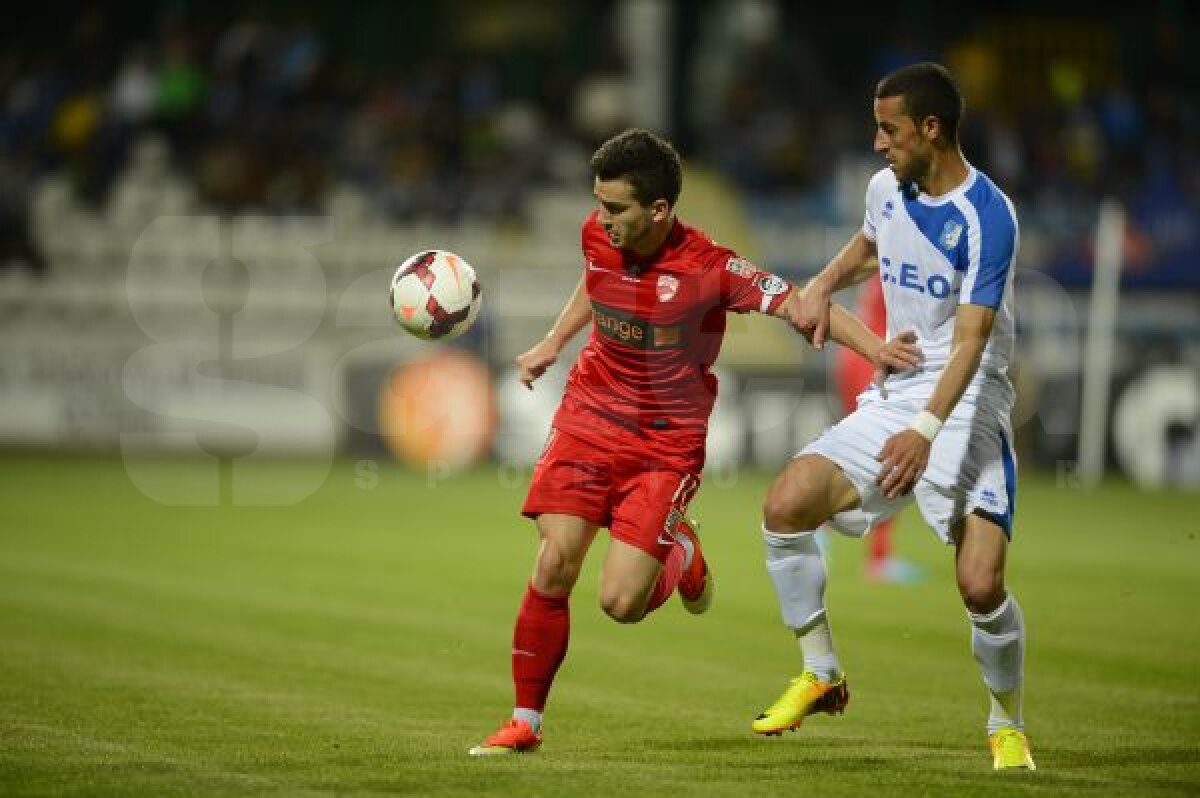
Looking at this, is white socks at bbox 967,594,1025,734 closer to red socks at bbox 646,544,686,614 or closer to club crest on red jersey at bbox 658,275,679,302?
red socks at bbox 646,544,686,614

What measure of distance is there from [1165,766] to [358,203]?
2006 centimetres

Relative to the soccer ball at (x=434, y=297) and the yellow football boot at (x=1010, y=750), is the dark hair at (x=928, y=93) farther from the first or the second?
the yellow football boot at (x=1010, y=750)

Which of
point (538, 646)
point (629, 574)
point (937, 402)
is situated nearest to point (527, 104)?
point (629, 574)

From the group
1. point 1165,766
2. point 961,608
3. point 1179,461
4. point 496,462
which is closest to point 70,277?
point 496,462

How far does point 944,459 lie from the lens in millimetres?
6871

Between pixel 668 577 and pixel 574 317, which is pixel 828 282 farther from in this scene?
pixel 668 577

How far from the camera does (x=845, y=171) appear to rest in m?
25.6

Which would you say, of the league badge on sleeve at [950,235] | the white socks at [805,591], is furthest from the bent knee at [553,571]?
the league badge on sleeve at [950,235]

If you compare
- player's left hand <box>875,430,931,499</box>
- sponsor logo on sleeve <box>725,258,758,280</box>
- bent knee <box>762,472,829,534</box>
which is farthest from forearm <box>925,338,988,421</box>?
sponsor logo on sleeve <box>725,258,758,280</box>

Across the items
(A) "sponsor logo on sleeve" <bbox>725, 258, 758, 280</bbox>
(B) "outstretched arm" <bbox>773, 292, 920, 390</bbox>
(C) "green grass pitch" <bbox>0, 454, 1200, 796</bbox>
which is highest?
(A) "sponsor logo on sleeve" <bbox>725, 258, 758, 280</bbox>

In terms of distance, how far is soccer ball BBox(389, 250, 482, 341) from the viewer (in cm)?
761

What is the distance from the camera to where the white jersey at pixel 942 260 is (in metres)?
6.69

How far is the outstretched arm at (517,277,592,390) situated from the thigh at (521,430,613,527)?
1.09ft

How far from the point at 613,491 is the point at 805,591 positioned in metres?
0.81
